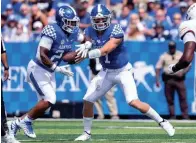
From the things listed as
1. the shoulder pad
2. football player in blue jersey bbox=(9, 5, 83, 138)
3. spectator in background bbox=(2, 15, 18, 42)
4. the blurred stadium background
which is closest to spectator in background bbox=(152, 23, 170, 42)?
the blurred stadium background

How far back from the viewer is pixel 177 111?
17.3m

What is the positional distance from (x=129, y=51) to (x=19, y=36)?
2507mm

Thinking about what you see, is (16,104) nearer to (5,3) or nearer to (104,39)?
(5,3)

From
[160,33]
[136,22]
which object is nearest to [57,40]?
[136,22]

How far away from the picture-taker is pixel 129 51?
17438 millimetres

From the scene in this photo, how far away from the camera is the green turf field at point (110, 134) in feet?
34.3

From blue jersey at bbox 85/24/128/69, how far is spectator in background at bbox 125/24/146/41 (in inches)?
257

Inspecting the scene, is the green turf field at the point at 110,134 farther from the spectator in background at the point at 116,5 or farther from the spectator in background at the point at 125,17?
the spectator in background at the point at 116,5

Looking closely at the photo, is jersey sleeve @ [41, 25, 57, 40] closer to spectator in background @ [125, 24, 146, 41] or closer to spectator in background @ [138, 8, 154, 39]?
spectator in background @ [125, 24, 146, 41]

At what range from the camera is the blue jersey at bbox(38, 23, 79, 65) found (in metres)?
11.0

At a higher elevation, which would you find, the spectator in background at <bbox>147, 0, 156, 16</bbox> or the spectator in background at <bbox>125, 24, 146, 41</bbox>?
the spectator in background at <bbox>147, 0, 156, 16</bbox>

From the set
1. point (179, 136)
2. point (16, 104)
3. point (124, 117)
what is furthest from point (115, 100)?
point (179, 136)

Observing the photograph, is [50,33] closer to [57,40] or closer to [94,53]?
[57,40]

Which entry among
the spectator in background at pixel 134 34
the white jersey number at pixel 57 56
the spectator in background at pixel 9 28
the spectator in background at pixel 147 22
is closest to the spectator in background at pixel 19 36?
the spectator in background at pixel 9 28
